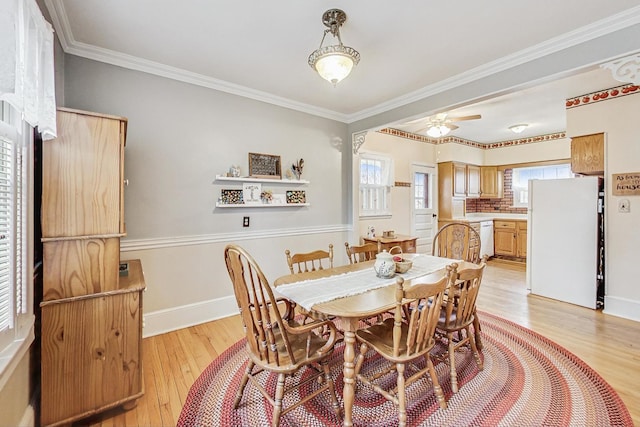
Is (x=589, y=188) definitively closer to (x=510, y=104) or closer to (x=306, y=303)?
(x=510, y=104)

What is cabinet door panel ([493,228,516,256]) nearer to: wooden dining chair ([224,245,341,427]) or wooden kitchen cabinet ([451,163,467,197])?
wooden kitchen cabinet ([451,163,467,197])

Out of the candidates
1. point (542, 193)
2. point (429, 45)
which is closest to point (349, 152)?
point (429, 45)

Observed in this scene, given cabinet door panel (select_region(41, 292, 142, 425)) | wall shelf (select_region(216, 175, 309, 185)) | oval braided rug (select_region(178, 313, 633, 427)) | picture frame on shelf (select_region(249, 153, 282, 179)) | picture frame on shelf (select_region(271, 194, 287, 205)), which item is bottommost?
oval braided rug (select_region(178, 313, 633, 427))

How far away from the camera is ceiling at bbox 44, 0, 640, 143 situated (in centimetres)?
190

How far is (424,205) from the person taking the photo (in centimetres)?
574

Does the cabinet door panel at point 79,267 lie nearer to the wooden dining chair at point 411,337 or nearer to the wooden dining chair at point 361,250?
the wooden dining chair at point 411,337

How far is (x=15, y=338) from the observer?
1333mm

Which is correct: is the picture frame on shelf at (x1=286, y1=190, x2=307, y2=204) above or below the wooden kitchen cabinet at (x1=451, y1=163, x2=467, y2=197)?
below

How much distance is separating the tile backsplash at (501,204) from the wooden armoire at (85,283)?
6.72m

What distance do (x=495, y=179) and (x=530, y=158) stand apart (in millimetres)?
788

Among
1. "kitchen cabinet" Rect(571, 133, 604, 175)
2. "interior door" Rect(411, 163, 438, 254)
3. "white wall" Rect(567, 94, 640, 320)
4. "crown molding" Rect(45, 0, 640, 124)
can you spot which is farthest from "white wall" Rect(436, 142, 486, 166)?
"crown molding" Rect(45, 0, 640, 124)

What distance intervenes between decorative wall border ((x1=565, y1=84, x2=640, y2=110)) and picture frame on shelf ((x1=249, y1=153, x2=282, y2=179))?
3.66m

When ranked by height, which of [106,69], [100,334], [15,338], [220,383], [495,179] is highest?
[106,69]

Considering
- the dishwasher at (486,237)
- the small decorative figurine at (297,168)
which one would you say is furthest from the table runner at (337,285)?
the dishwasher at (486,237)
